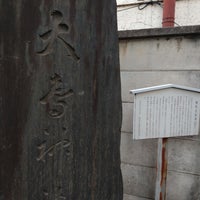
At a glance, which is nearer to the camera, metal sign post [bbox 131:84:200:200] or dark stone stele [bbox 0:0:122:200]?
dark stone stele [bbox 0:0:122:200]

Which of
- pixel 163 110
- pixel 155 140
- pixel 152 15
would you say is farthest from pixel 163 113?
pixel 152 15

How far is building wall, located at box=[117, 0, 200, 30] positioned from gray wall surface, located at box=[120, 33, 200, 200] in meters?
1.93

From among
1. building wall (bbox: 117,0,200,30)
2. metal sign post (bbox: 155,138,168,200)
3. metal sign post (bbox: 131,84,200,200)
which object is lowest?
metal sign post (bbox: 155,138,168,200)

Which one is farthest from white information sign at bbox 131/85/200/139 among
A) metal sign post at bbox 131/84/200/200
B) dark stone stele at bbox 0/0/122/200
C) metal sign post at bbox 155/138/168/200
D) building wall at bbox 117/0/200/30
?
building wall at bbox 117/0/200/30

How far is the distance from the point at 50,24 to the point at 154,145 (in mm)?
Result: 2392

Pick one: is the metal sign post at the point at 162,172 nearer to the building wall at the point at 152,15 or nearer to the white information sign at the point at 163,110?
the white information sign at the point at 163,110

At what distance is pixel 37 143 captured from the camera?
167 centimetres

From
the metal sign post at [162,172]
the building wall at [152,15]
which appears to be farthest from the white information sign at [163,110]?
the building wall at [152,15]

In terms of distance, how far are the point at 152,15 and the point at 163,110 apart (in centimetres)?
308

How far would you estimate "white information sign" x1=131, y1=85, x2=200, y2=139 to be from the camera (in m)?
2.82

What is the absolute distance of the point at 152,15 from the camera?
5.14 m

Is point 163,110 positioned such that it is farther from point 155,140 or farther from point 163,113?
point 155,140

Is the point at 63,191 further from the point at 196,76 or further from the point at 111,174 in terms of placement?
the point at 196,76

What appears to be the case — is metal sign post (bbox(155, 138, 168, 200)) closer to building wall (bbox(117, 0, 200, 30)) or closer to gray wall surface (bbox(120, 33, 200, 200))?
gray wall surface (bbox(120, 33, 200, 200))
